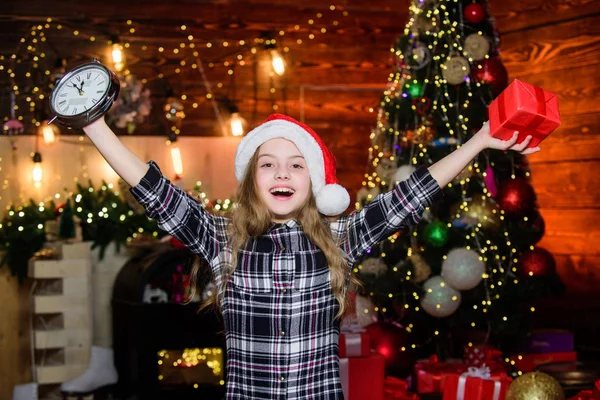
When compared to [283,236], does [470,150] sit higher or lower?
higher

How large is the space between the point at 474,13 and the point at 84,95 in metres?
2.57

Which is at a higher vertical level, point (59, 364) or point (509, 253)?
point (509, 253)

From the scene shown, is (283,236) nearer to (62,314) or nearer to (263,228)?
(263,228)

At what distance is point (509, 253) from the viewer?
404 centimetres

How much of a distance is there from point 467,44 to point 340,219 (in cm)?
206

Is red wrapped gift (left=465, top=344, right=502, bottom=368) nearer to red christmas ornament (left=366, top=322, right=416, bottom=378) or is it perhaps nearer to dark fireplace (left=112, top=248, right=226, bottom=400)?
red christmas ornament (left=366, top=322, right=416, bottom=378)

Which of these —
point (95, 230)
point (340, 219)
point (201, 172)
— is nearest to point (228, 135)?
point (201, 172)

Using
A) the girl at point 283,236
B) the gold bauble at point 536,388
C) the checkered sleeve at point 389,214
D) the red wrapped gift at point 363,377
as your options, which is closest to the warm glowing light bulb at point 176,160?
the red wrapped gift at point 363,377

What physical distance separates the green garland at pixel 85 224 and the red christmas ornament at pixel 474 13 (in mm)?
1682

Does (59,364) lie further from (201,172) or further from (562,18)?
(562,18)

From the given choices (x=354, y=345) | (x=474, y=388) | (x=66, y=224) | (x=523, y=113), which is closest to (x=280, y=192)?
(x=523, y=113)

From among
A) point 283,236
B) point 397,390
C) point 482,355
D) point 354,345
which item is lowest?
point 397,390

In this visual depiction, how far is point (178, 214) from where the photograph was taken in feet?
7.01

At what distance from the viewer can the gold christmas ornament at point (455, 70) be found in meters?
3.99
